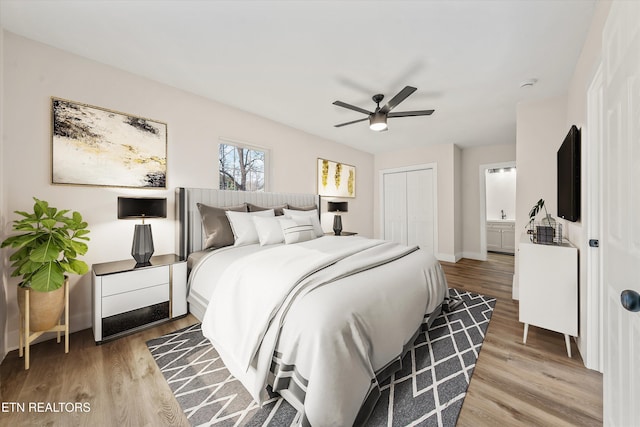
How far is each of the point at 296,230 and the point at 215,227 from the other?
3.02ft

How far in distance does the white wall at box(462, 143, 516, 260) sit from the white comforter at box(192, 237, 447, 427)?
165 inches

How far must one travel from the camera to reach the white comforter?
122 centimetres

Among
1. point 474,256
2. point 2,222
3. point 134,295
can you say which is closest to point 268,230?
point 134,295

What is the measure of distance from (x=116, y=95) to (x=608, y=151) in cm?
360

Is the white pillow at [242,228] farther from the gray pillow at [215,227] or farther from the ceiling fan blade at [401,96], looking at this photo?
the ceiling fan blade at [401,96]

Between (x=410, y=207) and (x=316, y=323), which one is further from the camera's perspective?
(x=410, y=207)

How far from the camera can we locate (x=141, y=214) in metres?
2.31

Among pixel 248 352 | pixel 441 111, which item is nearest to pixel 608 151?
pixel 248 352

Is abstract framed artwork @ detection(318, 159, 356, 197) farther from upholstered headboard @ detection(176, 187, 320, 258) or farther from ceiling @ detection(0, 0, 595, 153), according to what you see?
upholstered headboard @ detection(176, 187, 320, 258)

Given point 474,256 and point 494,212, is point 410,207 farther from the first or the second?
point 494,212

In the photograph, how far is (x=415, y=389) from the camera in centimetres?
159

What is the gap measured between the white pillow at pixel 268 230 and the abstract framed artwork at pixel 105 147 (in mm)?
1133

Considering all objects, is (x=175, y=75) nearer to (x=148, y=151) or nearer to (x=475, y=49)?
(x=148, y=151)

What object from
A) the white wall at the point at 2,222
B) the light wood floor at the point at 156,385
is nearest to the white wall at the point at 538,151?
the light wood floor at the point at 156,385
